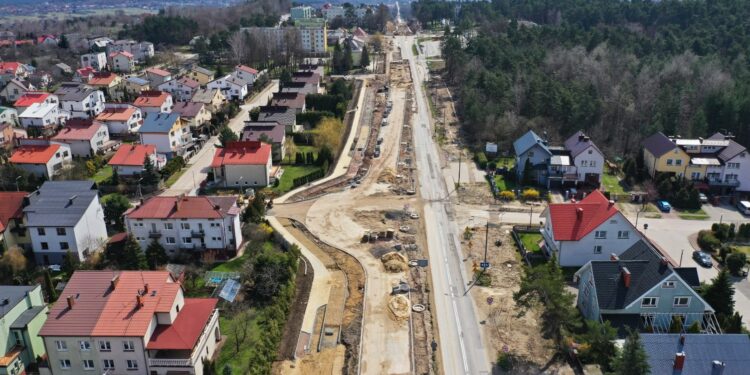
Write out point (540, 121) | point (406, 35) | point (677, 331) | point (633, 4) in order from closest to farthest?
1. point (677, 331)
2. point (540, 121)
3. point (633, 4)
4. point (406, 35)

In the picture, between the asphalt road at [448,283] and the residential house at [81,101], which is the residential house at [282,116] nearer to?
the asphalt road at [448,283]

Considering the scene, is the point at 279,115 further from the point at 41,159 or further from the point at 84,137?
the point at 41,159

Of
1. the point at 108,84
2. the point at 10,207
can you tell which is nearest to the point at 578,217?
the point at 10,207

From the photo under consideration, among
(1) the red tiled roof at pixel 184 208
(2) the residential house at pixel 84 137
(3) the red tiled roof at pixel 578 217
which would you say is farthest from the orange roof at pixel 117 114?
(3) the red tiled roof at pixel 578 217

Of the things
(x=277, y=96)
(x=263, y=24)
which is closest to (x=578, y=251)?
(x=277, y=96)

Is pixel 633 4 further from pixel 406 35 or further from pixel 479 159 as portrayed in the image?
pixel 479 159
